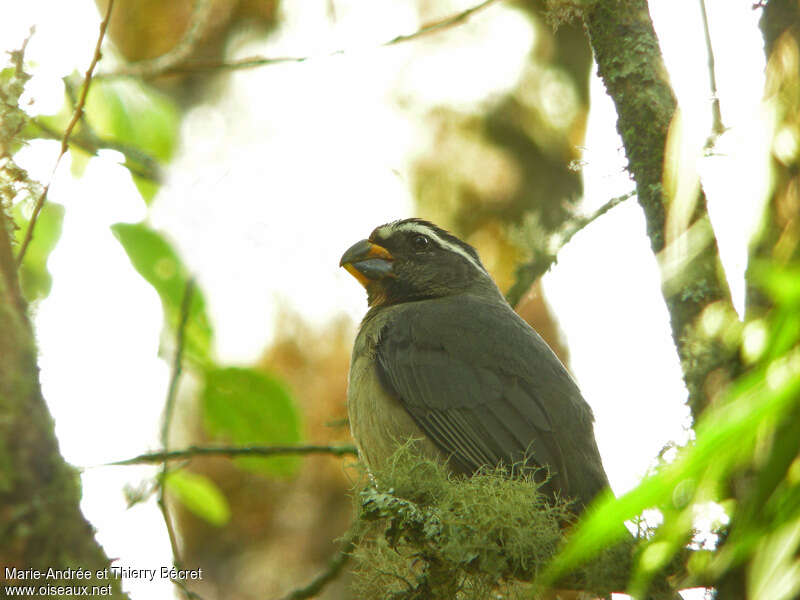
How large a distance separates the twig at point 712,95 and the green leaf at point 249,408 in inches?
88.2

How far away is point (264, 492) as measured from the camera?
30.2 ft

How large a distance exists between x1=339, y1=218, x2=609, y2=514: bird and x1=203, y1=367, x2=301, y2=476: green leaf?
20.6 inches

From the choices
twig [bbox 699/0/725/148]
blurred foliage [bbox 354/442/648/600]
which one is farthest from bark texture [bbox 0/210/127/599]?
twig [bbox 699/0/725/148]

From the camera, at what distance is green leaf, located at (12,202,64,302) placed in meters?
4.22

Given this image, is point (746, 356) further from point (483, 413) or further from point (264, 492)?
point (264, 492)

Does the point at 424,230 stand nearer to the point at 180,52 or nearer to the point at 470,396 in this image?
the point at 470,396

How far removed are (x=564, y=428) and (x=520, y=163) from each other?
170 inches

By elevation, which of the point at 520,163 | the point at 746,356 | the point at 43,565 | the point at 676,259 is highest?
the point at 520,163

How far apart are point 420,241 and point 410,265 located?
174 mm

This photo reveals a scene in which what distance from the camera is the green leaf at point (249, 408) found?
4.17 metres

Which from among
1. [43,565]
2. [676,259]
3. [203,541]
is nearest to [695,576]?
[676,259]

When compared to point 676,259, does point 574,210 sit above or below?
above

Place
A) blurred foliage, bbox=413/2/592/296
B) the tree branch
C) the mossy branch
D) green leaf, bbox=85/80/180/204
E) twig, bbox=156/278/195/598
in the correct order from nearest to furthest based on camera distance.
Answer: the tree branch, the mossy branch, twig, bbox=156/278/195/598, green leaf, bbox=85/80/180/204, blurred foliage, bbox=413/2/592/296

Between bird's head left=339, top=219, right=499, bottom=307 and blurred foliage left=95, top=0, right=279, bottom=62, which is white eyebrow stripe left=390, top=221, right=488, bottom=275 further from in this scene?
blurred foliage left=95, top=0, right=279, bottom=62
